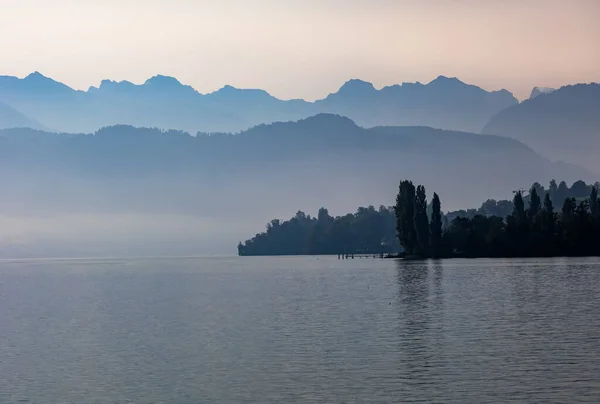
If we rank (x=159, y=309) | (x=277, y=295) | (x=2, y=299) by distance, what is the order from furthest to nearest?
(x=2, y=299)
(x=277, y=295)
(x=159, y=309)

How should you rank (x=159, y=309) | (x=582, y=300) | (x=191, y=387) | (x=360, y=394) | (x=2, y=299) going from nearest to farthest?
(x=360, y=394)
(x=191, y=387)
(x=582, y=300)
(x=159, y=309)
(x=2, y=299)

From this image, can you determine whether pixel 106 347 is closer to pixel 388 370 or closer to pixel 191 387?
pixel 191 387

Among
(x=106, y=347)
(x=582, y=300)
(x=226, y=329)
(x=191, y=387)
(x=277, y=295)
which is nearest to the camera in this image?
(x=191, y=387)

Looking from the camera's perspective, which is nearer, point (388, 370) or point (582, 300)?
point (388, 370)

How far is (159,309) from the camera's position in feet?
319

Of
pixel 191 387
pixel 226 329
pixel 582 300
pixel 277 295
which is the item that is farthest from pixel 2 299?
pixel 191 387

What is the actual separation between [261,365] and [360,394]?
10.1m

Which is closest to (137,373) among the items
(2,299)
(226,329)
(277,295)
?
(226,329)

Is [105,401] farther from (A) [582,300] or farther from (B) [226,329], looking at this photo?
(A) [582,300]

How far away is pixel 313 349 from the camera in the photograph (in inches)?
2351

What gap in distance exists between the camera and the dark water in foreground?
46.4 metres

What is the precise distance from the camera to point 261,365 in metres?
54.1

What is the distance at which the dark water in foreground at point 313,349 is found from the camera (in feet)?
152

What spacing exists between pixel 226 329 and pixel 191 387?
25.3 m
